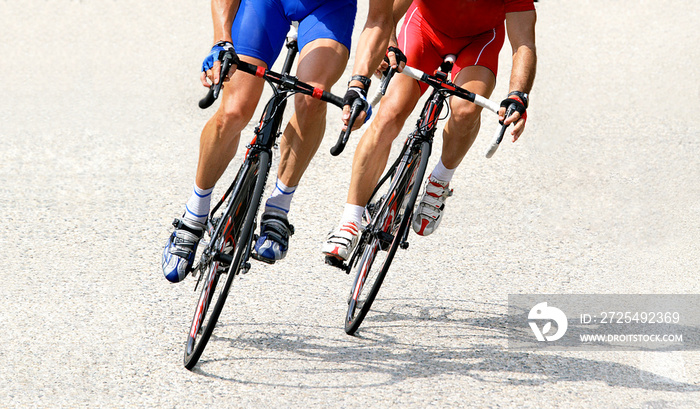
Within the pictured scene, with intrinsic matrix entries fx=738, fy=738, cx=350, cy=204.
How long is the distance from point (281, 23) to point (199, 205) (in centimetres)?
120

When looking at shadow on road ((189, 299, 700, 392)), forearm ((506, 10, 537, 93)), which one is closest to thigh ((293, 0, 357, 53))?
forearm ((506, 10, 537, 93))

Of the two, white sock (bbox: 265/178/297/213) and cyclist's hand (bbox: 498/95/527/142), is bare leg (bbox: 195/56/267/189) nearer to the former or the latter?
white sock (bbox: 265/178/297/213)

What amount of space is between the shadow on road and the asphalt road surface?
0.02 metres

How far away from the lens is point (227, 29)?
13.5 feet

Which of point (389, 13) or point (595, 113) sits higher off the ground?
point (595, 113)

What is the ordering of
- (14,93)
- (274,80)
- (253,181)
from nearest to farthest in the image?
(274,80)
(253,181)
(14,93)

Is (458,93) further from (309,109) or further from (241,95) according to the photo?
(241,95)

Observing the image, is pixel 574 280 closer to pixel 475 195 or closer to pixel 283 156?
pixel 475 195

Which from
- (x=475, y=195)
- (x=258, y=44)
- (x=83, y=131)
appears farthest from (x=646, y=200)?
(x=83, y=131)

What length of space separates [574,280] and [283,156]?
3038 mm

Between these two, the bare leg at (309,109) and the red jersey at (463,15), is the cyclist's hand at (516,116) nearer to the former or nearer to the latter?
the red jersey at (463,15)

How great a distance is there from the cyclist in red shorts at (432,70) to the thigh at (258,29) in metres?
0.71

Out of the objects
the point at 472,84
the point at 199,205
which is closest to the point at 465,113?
the point at 472,84

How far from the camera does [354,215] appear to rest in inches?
189
